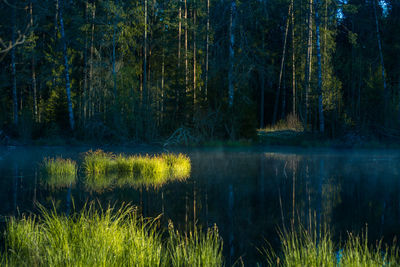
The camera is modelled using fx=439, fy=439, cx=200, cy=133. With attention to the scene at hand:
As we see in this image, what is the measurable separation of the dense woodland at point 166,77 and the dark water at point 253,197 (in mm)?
8730

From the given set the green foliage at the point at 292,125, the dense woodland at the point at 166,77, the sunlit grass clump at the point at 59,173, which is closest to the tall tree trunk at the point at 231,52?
the dense woodland at the point at 166,77

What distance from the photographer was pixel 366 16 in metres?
36.8

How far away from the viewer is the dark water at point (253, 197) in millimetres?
8048

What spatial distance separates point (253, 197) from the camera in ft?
35.1

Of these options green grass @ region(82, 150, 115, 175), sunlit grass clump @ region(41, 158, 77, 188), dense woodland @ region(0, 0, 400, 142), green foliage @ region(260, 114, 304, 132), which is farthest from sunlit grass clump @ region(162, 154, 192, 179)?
green foliage @ region(260, 114, 304, 132)

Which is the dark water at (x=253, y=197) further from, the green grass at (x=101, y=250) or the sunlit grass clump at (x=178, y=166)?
the green grass at (x=101, y=250)

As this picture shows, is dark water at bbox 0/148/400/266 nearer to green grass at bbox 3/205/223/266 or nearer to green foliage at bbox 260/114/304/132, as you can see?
green grass at bbox 3/205/223/266

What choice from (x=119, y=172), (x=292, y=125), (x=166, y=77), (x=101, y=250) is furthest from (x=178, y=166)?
(x=166, y=77)

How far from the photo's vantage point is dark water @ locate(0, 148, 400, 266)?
805 cm

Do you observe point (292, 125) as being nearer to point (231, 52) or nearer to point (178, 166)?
point (231, 52)

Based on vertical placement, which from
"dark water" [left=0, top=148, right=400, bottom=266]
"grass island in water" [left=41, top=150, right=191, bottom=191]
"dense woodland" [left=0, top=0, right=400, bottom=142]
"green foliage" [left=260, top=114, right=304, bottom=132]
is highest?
"dense woodland" [left=0, top=0, right=400, bottom=142]

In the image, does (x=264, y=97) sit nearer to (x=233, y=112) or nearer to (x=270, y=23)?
(x=270, y=23)

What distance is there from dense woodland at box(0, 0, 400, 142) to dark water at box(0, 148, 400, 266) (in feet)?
28.6

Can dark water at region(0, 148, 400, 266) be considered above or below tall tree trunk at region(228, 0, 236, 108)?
below
